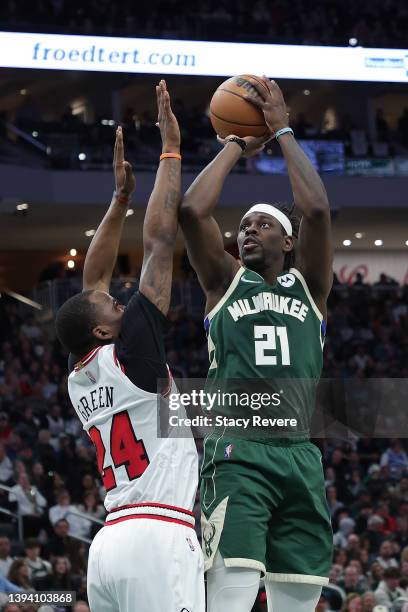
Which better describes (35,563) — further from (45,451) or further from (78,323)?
(78,323)

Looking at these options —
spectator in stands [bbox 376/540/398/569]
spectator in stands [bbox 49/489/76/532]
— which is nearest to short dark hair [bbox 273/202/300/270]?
spectator in stands [bbox 49/489/76/532]

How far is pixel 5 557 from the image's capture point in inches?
453

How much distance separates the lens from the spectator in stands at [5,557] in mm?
11348

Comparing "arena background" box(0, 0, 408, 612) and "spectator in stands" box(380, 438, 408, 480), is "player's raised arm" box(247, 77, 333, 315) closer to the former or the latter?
"arena background" box(0, 0, 408, 612)

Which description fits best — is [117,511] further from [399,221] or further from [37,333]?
[399,221]

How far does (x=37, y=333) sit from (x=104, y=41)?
5.67m

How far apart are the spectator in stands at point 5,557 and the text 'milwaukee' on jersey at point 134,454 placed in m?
7.25

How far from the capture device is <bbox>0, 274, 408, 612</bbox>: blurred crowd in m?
12.2

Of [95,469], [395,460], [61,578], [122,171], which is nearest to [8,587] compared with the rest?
[61,578]

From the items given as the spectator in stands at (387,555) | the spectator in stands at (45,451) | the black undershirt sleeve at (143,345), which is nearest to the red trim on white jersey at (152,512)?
the black undershirt sleeve at (143,345)

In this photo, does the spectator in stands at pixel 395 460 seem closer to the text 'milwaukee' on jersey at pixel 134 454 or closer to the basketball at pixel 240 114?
the basketball at pixel 240 114

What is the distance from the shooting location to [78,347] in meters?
4.66

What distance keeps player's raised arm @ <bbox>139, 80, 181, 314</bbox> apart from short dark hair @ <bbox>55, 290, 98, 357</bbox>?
0.27 metres

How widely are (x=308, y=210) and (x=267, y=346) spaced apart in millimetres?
637
